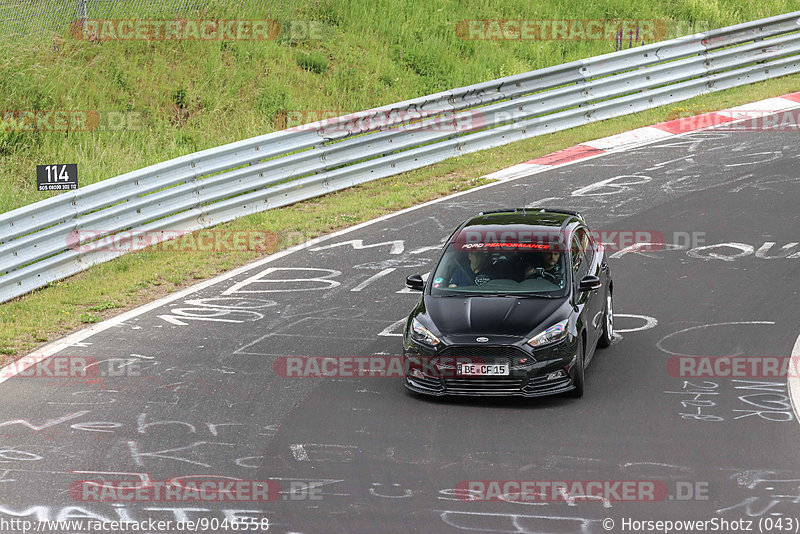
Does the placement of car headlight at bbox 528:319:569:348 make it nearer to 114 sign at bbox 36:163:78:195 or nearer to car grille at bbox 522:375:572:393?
car grille at bbox 522:375:572:393

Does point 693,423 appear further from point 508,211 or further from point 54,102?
point 54,102

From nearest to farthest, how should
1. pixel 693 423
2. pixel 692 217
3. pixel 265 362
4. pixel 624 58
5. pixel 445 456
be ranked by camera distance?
pixel 445 456
pixel 693 423
pixel 265 362
pixel 692 217
pixel 624 58

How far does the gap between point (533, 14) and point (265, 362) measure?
1733 centimetres

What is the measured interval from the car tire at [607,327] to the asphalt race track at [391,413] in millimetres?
119

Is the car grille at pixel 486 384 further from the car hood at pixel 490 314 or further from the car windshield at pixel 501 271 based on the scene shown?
the car windshield at pixel 501 271

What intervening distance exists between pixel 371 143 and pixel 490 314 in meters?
9.26

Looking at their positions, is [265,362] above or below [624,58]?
below

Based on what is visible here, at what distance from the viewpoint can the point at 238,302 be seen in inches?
545

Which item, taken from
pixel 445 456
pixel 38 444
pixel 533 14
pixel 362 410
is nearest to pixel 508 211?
pixel 362 410

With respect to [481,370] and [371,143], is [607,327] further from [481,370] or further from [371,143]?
[371,143]

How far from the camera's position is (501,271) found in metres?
11.4

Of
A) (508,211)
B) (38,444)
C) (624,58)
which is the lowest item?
(38,444)

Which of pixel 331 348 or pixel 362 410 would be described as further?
pixel 331 348

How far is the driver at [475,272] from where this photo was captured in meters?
11.4
